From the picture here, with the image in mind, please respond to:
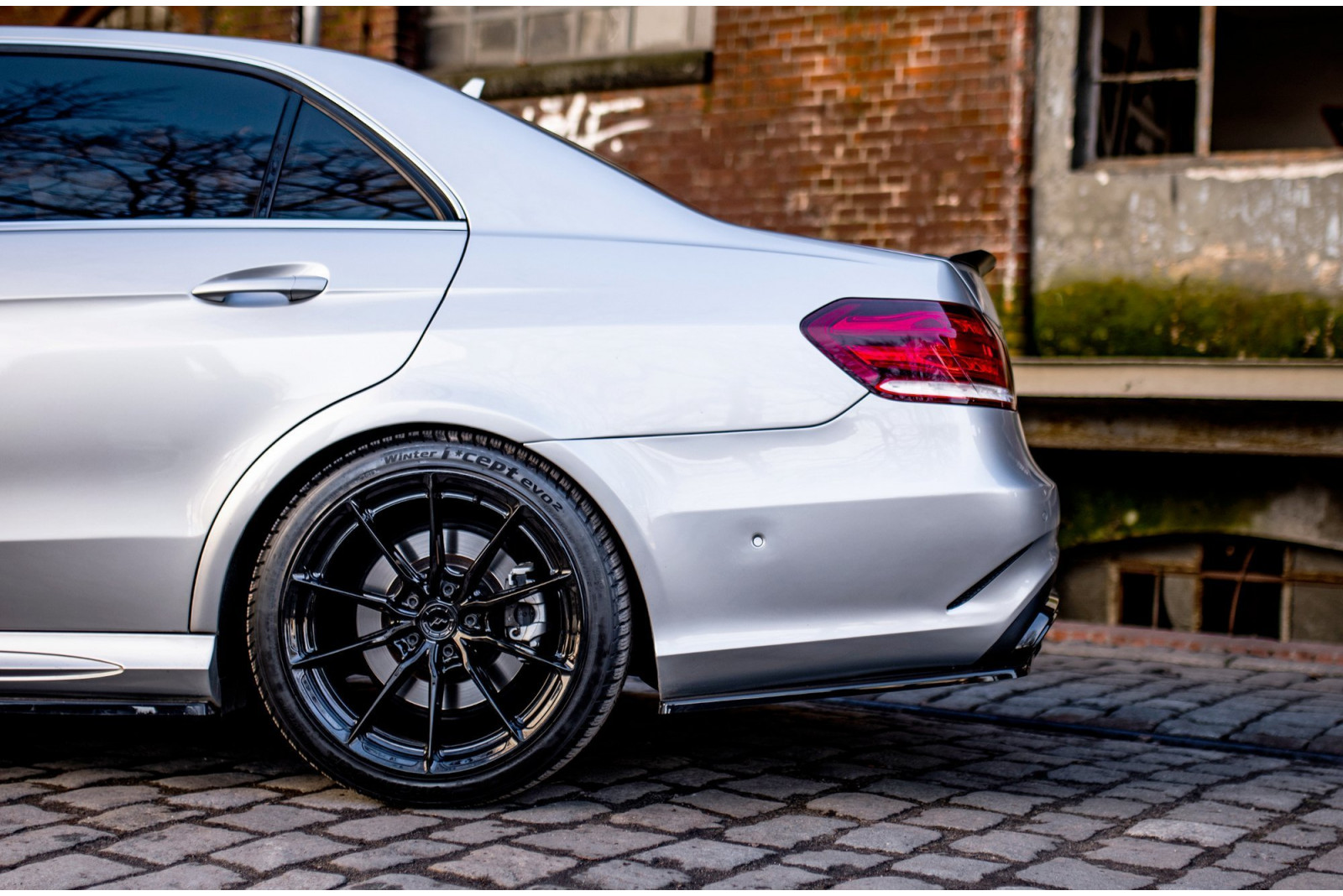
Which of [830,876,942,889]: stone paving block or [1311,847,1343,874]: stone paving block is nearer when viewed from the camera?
[830,876,942,889]: stone paving block

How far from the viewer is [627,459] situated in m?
3.07

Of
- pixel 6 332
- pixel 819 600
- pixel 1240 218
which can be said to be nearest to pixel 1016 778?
pixel 819 600

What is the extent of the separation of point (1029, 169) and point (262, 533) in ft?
20.0

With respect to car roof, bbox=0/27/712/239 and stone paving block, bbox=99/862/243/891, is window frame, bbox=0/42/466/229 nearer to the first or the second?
car roof, bbox=0/27/712/239

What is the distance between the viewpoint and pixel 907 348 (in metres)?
3.11

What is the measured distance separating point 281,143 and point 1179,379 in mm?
5202

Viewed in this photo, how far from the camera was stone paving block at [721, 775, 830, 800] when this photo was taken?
344 cm

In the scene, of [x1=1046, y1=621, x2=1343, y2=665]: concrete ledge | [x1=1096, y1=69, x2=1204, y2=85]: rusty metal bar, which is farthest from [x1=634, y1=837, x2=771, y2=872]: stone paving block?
[x1=1096, y1=69, x2=1204, y2=85]: rusty metal bar

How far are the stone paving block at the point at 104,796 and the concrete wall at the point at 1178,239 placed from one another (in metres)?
6.07

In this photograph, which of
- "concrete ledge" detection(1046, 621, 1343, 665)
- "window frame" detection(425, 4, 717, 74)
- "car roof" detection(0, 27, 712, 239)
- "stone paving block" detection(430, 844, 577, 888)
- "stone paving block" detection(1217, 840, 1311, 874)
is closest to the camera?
"stone paving block" detection(430, 844, 577, 888)

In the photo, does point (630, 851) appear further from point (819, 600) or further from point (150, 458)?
point (150, 458)

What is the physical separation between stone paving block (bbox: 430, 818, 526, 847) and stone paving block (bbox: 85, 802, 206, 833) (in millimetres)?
579

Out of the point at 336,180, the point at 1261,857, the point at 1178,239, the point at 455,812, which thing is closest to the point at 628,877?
the point at 455,812

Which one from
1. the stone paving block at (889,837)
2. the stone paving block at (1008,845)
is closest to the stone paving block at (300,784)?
the stone paving block at (889,837)
